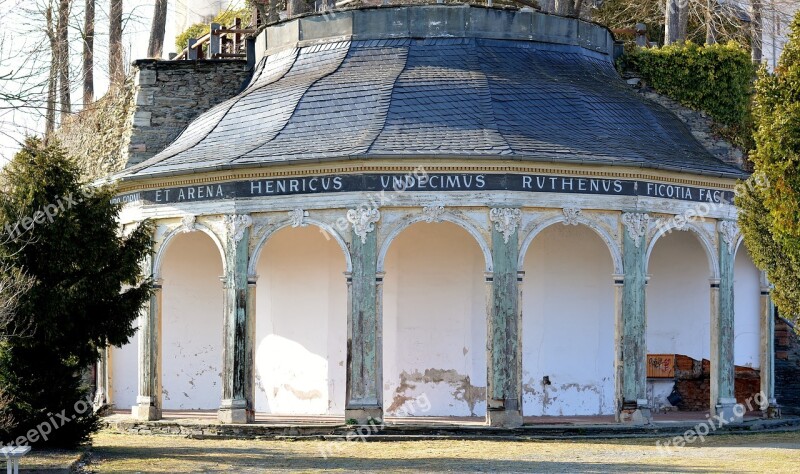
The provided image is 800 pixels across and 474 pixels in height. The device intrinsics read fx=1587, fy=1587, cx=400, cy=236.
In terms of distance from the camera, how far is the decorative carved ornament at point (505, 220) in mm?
26594

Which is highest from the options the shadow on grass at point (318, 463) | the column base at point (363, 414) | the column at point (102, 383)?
the column at point (102, 383)

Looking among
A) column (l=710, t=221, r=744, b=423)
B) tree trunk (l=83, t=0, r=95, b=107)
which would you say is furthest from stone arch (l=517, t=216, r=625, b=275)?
tree trunk (l=83, t=0, r=95, b=107)

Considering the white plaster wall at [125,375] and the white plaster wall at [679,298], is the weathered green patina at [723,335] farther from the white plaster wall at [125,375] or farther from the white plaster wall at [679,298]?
the white plaster wall at [125,375]

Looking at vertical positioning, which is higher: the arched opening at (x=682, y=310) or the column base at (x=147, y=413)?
the arched opening at (x=682, y=310)

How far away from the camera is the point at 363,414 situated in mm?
26359

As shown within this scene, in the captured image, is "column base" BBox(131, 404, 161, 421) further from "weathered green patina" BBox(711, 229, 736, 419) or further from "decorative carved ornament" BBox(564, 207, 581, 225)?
"weathered green patina" BBox(711, 229, 736, 419)

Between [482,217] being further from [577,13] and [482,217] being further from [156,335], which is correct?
[577,13]

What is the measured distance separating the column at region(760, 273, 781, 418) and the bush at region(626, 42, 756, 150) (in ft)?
14.1

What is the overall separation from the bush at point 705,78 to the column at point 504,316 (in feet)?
25.2

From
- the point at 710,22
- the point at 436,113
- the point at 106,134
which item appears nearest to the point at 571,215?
the point at 436,113

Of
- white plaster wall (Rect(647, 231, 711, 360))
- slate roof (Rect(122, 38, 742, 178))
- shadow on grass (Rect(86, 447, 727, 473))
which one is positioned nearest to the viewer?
shadow on grass (Rect(86, 447, 727, 473))

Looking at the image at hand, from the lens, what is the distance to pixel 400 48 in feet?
98.6

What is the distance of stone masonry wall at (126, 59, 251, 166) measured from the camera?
32.8 m

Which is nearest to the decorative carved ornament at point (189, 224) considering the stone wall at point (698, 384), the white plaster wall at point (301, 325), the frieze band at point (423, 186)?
the frieze band at point (423, 186)
